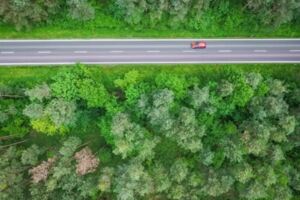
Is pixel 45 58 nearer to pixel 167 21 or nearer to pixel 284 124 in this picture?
pixel 167 21

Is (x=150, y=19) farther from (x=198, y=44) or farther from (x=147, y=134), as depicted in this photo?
(x=147, y=134)

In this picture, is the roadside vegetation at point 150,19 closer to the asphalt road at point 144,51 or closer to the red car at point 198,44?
the asphalt road at point 144,51

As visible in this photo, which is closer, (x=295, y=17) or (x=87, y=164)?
(x=87, y=164)

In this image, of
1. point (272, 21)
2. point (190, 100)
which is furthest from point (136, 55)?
point (272, 21)

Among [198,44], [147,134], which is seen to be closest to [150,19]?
[198,44]

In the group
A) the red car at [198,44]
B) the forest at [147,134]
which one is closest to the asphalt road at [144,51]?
the red car at [198,44]
